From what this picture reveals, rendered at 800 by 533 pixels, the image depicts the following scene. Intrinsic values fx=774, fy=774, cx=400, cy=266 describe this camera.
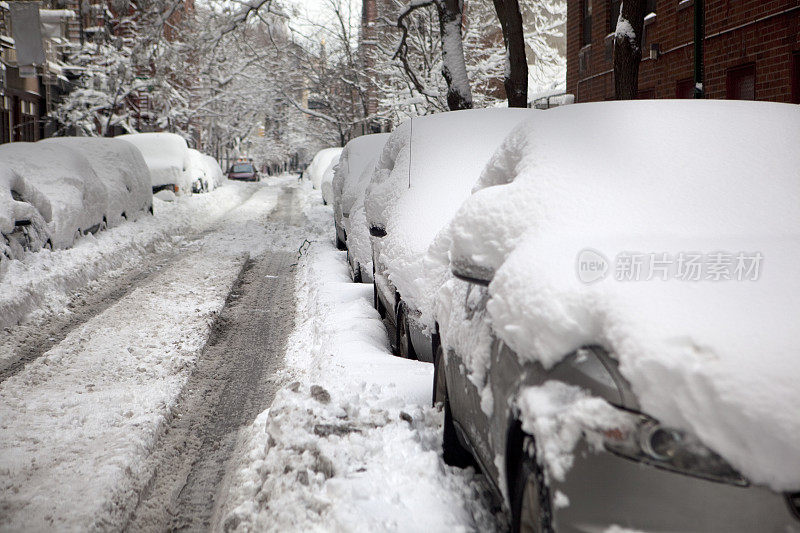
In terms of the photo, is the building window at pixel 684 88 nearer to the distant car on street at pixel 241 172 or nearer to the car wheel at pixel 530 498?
the car wheel at pixel 530 498

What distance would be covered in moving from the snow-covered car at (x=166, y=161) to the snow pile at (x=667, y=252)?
20.8 m

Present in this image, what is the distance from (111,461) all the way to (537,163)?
276cm

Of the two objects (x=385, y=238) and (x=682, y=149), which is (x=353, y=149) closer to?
(x=385, y=238)

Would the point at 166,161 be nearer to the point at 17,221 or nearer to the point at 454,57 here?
the point at 454,57

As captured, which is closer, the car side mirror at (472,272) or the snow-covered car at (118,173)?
the car side mirror at (472,272)

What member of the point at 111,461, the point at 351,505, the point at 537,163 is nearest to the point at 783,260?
the point at 537,163

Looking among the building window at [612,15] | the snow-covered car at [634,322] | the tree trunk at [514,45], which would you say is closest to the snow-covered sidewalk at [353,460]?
the snow-covered car at [634,322]

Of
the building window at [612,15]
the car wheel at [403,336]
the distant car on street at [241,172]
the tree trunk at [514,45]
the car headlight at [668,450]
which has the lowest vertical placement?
the car wheel at [403,336]

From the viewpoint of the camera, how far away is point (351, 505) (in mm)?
3332

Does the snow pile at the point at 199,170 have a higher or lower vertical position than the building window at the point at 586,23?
lower

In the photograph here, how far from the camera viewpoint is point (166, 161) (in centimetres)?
2406

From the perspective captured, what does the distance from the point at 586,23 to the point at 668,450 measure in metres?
20.3

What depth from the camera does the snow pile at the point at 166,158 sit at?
23391mm

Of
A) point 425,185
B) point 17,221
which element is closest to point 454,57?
point 17,221
